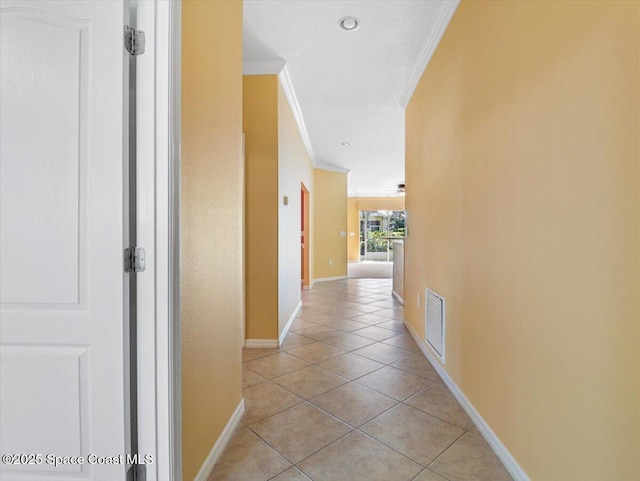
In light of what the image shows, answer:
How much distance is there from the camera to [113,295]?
1.13m

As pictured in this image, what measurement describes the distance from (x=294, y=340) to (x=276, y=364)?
2.17ft

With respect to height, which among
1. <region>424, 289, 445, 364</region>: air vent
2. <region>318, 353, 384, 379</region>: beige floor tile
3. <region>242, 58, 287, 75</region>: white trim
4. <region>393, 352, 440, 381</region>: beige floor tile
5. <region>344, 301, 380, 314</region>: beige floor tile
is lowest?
<region>344, 301, 380, 314</region>: beige floor tile

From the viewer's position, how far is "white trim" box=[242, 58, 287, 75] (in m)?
3.10

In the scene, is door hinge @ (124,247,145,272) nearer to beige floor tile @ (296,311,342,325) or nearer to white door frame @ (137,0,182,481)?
white door frame @ (137,0,182,481)

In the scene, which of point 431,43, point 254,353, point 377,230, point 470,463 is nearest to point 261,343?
point 254,353

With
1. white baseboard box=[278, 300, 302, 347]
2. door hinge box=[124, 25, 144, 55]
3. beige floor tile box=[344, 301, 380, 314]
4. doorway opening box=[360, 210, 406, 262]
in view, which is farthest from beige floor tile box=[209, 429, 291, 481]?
doorway opening box=[360, 210, 406, 262]

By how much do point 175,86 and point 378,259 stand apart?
42.5ft

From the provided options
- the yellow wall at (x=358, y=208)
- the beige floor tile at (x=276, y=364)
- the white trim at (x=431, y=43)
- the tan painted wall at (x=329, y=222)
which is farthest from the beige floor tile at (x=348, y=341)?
the yellow wall at (x=358, y=208)

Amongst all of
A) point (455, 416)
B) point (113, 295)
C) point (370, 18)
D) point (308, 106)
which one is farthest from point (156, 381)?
point (308, 106)

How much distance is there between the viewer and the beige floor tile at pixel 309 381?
7.49ft

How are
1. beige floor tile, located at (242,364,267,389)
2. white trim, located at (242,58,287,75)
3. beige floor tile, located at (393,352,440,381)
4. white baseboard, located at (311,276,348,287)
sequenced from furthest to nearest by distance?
white baseboard, located at (311,276,348,287), white trim, located at (242,58,287,75), beige floor tile, located at (393,352,440,381), beige floor tile, located at (242,364,267,389)

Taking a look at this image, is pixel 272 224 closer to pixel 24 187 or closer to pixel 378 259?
pixel 24 187

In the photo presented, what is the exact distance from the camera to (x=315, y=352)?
10.0 ft

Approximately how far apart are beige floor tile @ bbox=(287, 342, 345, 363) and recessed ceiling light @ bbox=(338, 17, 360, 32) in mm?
2780
